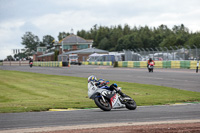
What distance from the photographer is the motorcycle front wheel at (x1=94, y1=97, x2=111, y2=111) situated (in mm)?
11500

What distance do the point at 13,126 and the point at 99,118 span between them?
2.26 meters

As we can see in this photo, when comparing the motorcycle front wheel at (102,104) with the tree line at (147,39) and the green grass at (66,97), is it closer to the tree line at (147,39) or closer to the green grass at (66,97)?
the green grass at (66,97)

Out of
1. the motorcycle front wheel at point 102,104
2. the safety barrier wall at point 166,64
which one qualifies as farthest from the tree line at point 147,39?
the motorcycle front wheel at point 102,104

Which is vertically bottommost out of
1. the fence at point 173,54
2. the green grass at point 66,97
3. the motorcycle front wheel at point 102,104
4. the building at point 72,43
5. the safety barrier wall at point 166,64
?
the green grass at point 66,97

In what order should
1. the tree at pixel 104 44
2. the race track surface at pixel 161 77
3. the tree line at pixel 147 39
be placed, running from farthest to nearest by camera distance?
the tree at pixel 104 44 < the tree line at pixel 147 39 < the race track surface at pixel 161 77

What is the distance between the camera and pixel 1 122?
9305 millimetres

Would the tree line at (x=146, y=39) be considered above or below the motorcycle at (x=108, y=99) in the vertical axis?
above

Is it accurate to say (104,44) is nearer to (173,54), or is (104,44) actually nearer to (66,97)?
(173,54)

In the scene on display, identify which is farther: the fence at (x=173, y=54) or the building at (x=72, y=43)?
the building at (x=72, y=43)

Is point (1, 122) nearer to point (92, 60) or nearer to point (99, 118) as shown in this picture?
point (99, 118)

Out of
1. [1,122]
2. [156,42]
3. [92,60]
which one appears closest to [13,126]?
[1,122]

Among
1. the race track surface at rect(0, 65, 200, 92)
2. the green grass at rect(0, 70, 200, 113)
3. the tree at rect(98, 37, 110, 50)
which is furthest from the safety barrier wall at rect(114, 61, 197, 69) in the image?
the tree at rect(98, 37, 110, 50)

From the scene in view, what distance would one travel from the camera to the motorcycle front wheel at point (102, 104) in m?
11.5

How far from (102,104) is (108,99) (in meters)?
0.26
